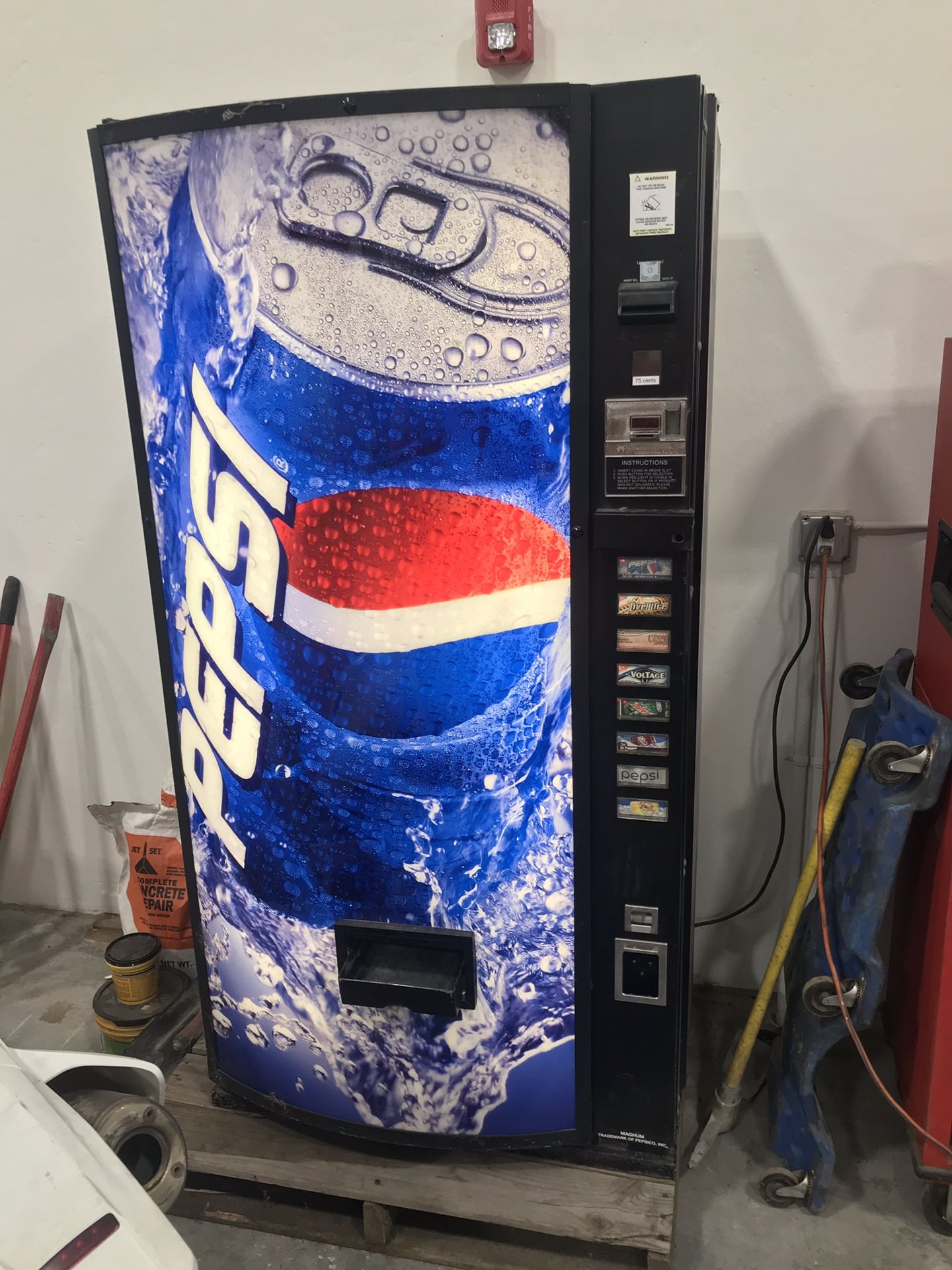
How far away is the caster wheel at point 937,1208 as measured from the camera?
165cm

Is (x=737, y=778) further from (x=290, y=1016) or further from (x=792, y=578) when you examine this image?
(x=290, y=1016)

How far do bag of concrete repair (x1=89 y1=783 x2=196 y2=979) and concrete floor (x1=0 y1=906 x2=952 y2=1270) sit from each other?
262 mm

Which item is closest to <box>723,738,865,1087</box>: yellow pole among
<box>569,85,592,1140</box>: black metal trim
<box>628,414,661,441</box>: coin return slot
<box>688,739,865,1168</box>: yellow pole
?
<box>688,739,865,1168</box>: yellow pole

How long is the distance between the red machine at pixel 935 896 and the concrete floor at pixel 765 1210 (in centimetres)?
15

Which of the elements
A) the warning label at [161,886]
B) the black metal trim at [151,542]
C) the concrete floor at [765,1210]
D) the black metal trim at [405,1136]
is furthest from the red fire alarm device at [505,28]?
the concrete floor at [765,1210]

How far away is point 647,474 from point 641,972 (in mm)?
794

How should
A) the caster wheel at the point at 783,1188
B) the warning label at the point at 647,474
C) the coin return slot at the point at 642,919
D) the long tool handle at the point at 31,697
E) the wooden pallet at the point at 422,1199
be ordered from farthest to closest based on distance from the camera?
the long tool handle at the point at 31,697, the caster wheel at the point at 783,1188, the wooden pallet at the point at 422,1199, the coin return slot at the point at 642,919, the warning label at the point at 647,474

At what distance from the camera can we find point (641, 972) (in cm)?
149

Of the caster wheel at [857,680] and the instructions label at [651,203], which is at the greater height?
the instructions label at [651,203]

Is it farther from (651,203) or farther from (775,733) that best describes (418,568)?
(775,733)

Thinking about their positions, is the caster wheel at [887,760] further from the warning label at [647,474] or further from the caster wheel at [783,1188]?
the caster wheel at [783,1188]

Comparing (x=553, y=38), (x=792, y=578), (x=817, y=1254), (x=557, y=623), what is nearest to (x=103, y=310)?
(x=553, y=38)

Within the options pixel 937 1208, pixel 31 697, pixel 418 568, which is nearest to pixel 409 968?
pixel 418 568

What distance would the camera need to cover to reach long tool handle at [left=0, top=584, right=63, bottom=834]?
2.36 metres
